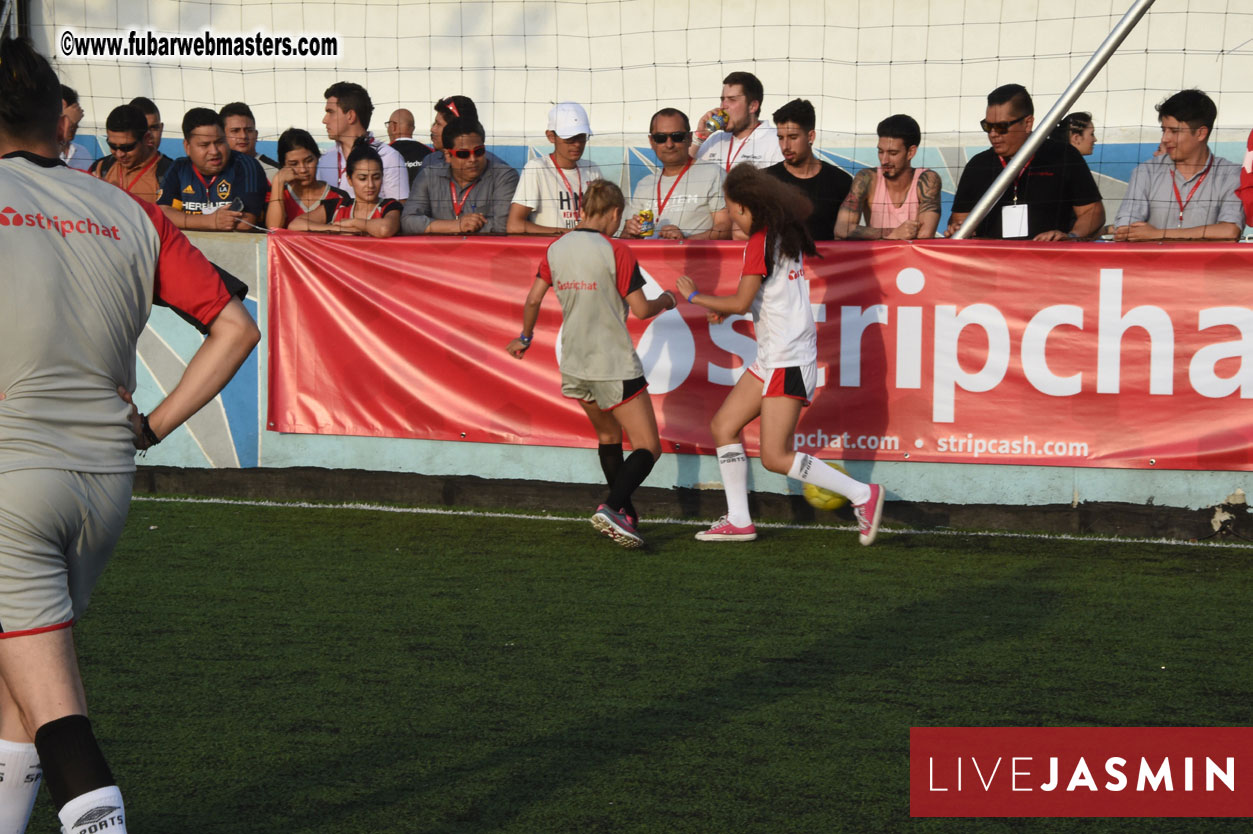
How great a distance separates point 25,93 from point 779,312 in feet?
17.1

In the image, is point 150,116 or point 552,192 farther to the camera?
point 150,116

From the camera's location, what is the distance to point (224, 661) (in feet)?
17.8

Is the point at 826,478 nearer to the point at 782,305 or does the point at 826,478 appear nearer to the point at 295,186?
the point at 782,305

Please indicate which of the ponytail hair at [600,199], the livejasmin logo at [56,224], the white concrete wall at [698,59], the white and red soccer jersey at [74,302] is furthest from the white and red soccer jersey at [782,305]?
the white concrete wall at [698,59]

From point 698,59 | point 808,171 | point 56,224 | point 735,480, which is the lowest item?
point 735,480

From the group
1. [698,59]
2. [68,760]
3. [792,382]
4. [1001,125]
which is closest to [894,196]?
[1001,125]

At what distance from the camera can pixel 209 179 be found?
→ 32.8 ft

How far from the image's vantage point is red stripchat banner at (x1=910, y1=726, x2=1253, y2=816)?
3.98m

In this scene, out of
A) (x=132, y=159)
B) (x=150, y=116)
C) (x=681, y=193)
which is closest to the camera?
(x=681, y=193)

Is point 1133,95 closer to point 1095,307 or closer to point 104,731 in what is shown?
point 1095,307

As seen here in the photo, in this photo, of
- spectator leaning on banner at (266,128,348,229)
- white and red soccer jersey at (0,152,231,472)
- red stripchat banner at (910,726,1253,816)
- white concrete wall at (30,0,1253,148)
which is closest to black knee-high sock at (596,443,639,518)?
spectator leaning on banner at (266,128,348,229)

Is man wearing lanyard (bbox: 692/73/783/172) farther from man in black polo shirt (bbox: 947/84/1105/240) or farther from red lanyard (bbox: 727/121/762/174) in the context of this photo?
man in black polo shirt (bbox: 947/84/1105/240)

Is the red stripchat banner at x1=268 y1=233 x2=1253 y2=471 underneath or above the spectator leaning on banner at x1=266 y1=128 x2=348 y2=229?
underneath

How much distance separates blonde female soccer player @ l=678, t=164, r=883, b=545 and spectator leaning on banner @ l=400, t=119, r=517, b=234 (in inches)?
92.9
